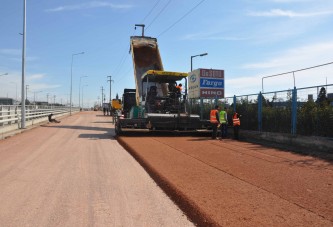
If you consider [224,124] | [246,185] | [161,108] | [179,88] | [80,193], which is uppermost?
[179,88]

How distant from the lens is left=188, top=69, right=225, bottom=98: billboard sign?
2556 centimetres

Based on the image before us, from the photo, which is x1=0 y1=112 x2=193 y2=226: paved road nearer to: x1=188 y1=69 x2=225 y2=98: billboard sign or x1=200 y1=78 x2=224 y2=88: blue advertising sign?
x1=188 y1=69 x2=225 y2=98: billboard sign

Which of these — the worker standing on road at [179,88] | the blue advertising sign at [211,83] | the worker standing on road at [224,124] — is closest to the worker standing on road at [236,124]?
the worker standing on road at [224,124]

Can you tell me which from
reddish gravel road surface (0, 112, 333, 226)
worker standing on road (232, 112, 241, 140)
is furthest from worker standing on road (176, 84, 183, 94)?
reddish gravel road surface (0, 112, 333, 226)

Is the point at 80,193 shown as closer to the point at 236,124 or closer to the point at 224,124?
the point at 236,124

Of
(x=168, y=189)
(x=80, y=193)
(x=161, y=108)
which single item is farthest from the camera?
(x=161, y=108)

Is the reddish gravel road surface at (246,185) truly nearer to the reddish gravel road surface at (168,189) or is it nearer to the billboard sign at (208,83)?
the reddish gravel road surface at (168,189)

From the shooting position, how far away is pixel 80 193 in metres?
6.95

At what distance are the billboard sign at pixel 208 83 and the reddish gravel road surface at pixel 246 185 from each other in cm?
1393

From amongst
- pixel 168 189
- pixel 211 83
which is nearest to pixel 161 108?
pixel 211 83

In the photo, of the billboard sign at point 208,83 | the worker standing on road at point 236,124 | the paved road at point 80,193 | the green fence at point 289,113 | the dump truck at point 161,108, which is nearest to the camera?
the paved road at point 80,193

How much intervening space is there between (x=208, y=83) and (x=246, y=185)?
62.5 ft

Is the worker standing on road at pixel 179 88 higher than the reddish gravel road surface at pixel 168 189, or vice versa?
the worker standing on road at pixel 179 88

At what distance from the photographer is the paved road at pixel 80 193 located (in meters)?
5.42
